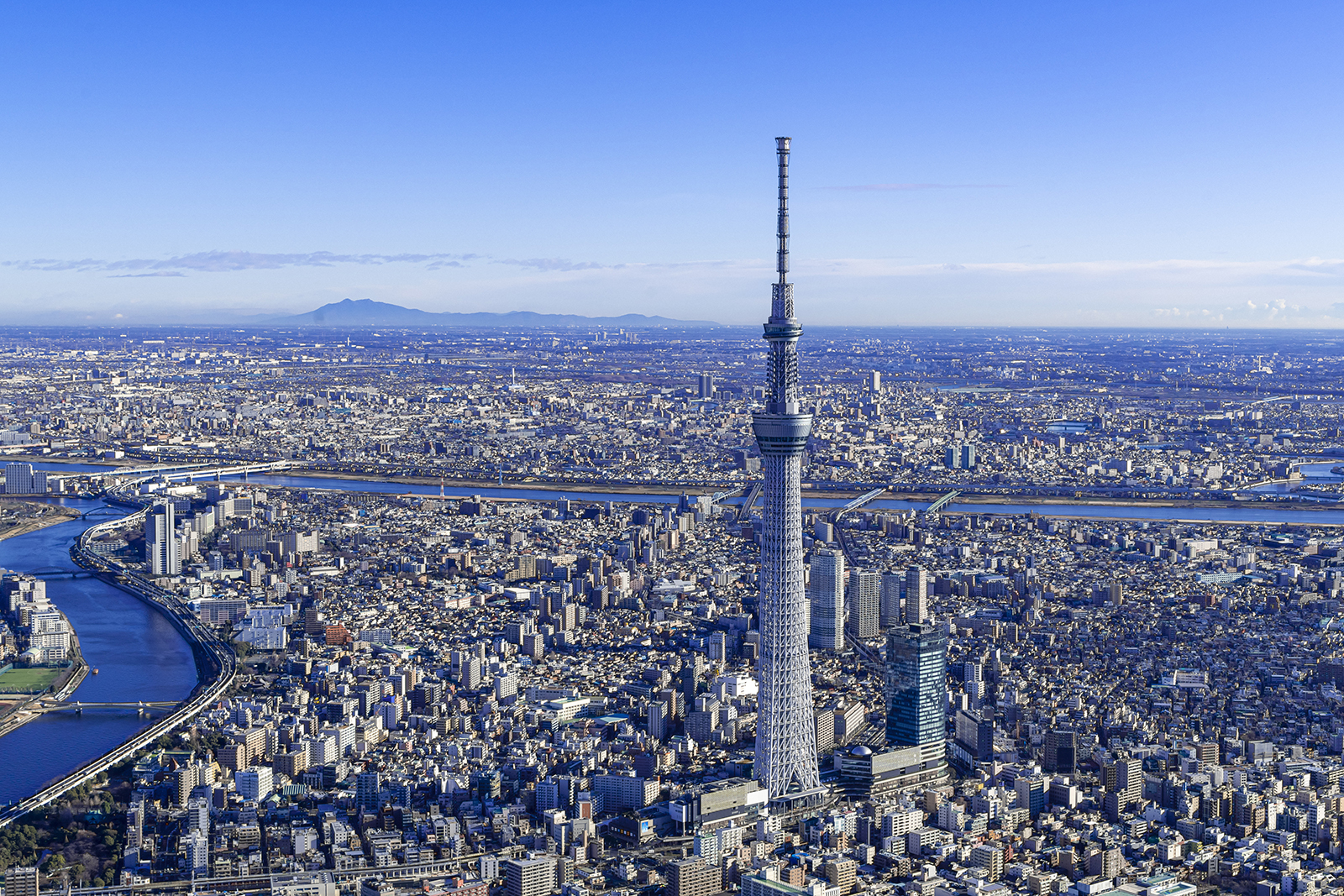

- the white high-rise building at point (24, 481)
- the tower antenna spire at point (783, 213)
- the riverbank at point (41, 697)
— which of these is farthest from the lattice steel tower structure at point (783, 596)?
the white high-rise building at point (24, 481)

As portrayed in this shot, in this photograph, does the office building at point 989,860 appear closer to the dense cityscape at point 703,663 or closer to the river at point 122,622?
the dense cityscape at point 703,663

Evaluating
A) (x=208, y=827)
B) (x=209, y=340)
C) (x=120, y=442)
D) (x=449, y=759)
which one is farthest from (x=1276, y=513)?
(x=209, y=340)

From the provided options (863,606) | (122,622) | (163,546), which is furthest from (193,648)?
(863,606)

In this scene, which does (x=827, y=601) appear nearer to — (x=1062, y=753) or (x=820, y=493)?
(x=1062, y=753)

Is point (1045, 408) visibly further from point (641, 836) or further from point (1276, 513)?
point (641, 836)

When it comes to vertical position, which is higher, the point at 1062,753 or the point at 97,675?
the point at 1062,753

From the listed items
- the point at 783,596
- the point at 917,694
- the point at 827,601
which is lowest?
the point at 827,601
